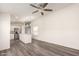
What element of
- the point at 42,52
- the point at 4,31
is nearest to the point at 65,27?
the point at 42,52

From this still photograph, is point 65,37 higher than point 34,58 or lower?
lower

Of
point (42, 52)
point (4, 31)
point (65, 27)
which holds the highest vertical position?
point (65, 27)

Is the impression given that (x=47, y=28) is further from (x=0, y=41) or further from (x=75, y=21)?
(x=0, y=41)

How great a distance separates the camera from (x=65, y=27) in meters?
5.65

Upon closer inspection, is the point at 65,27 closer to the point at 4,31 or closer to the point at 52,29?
the point at 52,29

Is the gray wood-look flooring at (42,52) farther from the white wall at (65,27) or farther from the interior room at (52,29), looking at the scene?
the white wall at (65,27)

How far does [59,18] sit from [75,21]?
61.4 inches

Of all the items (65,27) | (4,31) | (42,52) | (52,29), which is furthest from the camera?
(52,29)

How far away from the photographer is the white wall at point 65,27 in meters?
4.90

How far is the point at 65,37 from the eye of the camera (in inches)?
221

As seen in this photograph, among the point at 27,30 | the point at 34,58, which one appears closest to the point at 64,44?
the point at 34,58

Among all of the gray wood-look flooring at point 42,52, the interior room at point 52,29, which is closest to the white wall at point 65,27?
the interior room at point 52,29

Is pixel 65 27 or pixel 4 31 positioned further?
pixel 65 27

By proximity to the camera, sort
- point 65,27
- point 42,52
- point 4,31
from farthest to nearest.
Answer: point 65,27
point 4,31
point 42,52
